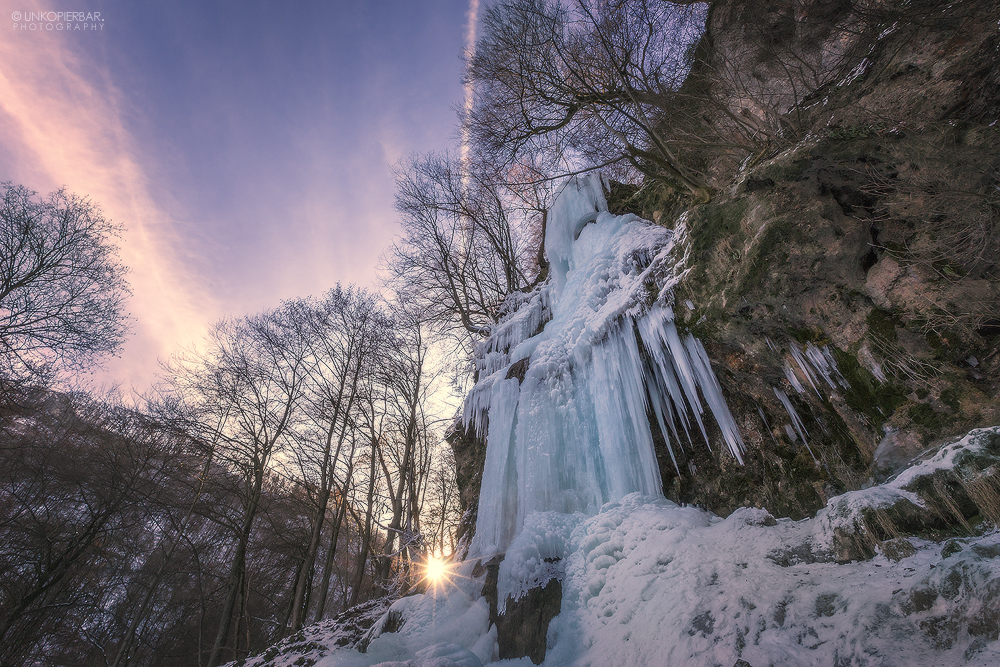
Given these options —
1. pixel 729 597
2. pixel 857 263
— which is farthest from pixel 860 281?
pixel 729 597

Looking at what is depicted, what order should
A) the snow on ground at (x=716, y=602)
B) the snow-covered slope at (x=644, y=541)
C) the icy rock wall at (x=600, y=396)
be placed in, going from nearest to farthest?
the snow on ground at (x=716, y=602)
the snow-covered slope at (x=644, y=541)
the icy rock wall at (x=600, y=396)

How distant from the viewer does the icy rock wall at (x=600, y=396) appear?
437 cm

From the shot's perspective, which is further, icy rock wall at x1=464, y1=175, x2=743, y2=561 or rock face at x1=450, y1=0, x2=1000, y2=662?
icy rock wall at x1=464, y1=175, x2=743, y2=561

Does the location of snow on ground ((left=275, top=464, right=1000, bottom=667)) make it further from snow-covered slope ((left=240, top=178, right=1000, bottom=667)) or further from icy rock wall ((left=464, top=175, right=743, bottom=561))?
icy rock wall ((left=464, top=175, right=743, bottom=561))

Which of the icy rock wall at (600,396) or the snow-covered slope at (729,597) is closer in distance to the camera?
the snow-covered slope at (729,597)

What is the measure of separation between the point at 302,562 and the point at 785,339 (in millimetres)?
9430

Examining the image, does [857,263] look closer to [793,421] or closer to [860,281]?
[860,281]

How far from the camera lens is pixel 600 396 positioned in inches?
195

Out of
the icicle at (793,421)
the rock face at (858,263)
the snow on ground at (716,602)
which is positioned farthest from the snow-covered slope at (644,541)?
the icicle at (793,421)

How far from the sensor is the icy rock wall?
4.37 meters

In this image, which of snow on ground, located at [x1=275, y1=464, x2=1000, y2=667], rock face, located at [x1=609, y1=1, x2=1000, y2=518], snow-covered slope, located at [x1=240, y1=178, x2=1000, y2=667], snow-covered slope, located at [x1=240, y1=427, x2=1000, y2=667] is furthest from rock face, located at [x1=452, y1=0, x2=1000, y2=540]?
snow on ground, located at [x1=275, y1=464, x2=1000, y2=667]

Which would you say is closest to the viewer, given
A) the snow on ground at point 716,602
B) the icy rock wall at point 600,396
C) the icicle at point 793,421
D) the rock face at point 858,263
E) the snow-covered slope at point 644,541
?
the snow on ground at point 716,602

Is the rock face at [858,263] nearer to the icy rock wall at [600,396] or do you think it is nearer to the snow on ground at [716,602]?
the icy rock wall at [600,396]

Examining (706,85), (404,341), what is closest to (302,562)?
(404,341)
